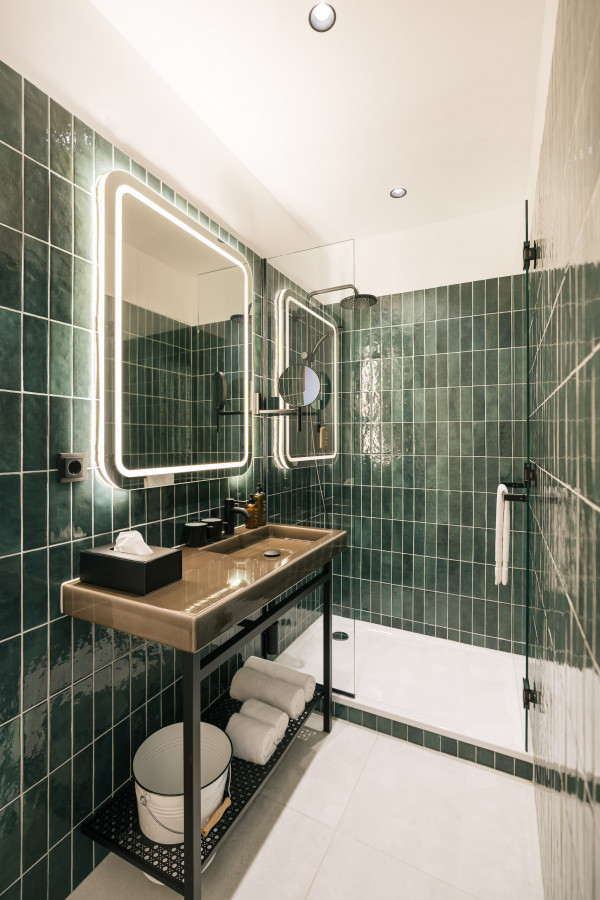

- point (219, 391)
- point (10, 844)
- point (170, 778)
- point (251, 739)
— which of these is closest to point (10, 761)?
point (10, 844)

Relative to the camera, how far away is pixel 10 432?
1147 mm

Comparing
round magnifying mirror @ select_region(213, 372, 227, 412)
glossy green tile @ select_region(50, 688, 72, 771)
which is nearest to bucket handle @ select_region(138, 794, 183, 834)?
glossy green tile @ select_region(50, 688, 72, 771)

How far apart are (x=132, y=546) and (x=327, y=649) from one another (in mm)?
1240

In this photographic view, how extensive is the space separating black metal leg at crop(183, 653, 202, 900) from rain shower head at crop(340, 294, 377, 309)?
1.96m

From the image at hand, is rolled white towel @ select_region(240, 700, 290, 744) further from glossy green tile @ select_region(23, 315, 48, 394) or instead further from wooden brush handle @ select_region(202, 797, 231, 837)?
glossy green tile @ select_region(23, 315, 48, 394)

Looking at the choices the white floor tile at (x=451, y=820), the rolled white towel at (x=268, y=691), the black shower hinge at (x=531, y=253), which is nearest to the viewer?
the white floor tile at (x=451, y=820)

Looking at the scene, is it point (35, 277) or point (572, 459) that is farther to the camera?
point (35, 277)

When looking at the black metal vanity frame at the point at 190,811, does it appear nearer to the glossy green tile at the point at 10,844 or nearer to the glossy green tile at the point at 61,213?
the glossy green tile at the point at 10,844

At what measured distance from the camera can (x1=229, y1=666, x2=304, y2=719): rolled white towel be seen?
183cm

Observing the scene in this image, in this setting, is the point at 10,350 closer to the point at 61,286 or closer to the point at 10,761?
the point at 61,286

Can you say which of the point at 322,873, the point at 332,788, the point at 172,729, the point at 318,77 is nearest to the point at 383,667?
the point at 332,788

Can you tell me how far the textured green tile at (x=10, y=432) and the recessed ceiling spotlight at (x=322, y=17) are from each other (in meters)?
1.41

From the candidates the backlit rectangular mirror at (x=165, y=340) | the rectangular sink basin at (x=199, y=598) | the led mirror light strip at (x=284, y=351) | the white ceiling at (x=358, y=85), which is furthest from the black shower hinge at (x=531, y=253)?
the rectangular sink basin at (x=199, y=598)

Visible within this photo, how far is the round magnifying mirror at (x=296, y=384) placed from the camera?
7.55 ft
